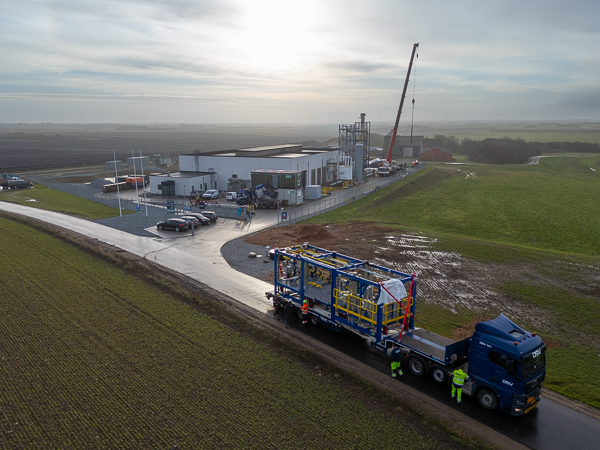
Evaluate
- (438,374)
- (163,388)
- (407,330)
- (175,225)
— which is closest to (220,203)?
(175,225)

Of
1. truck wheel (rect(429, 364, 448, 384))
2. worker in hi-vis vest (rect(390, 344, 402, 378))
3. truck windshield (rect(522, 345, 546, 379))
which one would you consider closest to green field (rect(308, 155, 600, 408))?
truck windshield (rect(522, 345, 546, 379))

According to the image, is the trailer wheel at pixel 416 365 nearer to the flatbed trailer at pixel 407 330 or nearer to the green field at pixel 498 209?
the flatbed trailer at pixel 407 330

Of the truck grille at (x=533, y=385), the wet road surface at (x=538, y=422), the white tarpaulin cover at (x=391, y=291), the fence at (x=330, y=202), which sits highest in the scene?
the white tarpaulin cover at (x=391, y=291)

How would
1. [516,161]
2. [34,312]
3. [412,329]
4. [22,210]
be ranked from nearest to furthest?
[412,329], [34,312], [22,210], [516,161]

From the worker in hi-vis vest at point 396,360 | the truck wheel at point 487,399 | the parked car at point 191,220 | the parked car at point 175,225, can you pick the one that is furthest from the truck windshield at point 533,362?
the parked car at point 175,225

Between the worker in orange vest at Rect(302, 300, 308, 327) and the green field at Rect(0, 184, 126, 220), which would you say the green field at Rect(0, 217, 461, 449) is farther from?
the green field at Rect(0, 184, 126, 220)

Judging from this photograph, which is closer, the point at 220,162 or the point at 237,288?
the point at 237,288

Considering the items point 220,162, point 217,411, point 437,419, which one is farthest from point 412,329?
point 220,162

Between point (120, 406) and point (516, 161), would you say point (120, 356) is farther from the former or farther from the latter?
point (516, 161)
